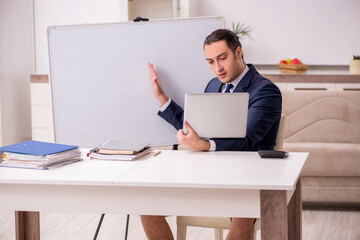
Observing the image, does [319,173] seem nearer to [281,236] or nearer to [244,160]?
[244,160]

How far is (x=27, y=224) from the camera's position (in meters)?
2.05

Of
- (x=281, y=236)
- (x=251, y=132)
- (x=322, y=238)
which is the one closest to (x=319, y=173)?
(x=322, y=238)

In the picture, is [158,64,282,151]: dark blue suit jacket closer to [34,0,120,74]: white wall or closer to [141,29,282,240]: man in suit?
Result: [141,29,282,240]: man in suit

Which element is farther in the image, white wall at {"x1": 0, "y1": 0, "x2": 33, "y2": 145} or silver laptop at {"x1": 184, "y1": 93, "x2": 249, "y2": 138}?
white wall at {"x1": 0, "y1": 0, "x2": 33, "y2": 145}

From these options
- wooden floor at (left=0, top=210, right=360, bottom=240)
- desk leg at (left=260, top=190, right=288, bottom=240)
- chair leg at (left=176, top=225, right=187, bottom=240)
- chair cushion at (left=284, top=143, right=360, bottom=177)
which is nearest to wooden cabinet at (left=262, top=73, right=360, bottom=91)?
chair cushion at (left=284, top=143, right=360, bottom=177)

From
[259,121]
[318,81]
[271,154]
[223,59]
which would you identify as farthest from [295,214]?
[318,81]

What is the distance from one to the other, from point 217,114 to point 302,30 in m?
4.19

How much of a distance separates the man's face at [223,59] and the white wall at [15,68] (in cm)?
409

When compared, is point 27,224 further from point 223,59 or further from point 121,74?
point 223,59

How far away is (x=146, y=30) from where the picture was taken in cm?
258

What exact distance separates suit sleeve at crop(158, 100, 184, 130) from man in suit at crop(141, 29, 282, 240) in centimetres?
21

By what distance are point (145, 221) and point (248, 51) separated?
13.5ft

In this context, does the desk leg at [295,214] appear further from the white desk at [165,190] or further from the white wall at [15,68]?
the white wall at [15,68]

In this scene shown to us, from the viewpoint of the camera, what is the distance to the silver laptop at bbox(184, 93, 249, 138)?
1.95 metres
